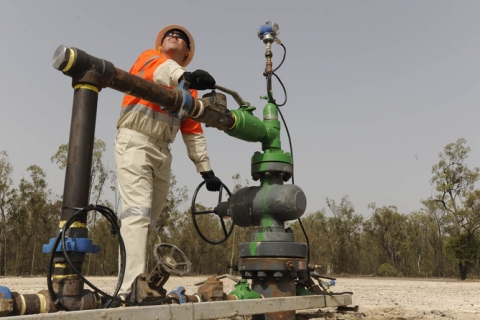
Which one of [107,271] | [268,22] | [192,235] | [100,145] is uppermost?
[100,145]

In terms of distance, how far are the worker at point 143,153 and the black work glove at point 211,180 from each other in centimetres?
37

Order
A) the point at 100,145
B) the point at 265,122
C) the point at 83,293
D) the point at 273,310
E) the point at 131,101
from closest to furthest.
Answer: the point at 83,293, the point at 273,310, the point at 131,101, the point at 265,122, the point at 100,145

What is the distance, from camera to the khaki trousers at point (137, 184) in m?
2.37

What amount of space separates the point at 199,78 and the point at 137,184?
785 mm

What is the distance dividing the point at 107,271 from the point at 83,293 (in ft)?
88.4

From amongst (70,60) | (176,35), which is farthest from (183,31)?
(70,60)

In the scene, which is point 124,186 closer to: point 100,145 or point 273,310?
Result: point 273,310

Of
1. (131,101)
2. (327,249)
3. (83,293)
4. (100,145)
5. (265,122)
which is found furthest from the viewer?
(327,249)

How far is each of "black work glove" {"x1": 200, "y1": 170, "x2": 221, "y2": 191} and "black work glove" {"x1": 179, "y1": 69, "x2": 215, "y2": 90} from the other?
0.90 m

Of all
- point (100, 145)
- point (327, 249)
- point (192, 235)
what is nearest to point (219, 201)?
point (100, 145)

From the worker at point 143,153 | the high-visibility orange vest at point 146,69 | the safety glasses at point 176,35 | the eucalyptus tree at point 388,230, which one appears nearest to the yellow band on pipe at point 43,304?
the worker at point 143,153

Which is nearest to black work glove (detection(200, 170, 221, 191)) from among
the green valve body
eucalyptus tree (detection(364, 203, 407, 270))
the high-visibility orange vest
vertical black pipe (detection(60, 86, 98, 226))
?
the high-visibility orange vest

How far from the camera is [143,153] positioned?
260 cm

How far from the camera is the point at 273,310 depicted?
2.31m
